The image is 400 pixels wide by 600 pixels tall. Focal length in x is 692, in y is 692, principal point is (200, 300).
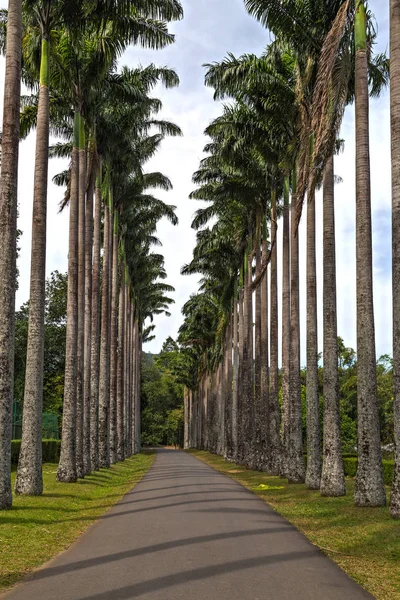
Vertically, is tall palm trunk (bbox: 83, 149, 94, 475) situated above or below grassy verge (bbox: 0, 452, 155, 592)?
above

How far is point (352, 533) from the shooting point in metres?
12.2

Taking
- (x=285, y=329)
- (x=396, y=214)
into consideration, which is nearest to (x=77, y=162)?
(x=285, y=329)

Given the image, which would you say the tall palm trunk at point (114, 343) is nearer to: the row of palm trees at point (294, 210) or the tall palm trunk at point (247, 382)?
the row of palm trees at point (294, 210)

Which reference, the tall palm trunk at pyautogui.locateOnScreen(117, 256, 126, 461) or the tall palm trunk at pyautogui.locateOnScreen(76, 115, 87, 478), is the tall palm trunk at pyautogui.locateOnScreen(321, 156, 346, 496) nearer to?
the tall palm trunk at pyautogui.locateOnScreen(76, 115, 87, 478)

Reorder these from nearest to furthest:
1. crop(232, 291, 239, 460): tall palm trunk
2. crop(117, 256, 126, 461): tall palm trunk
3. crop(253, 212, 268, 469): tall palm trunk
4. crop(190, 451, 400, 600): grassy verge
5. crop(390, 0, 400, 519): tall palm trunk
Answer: crop(190, 451, 400, 600): grassy verge, crop(390, 0, 400, 519): tall palm trunk, crop(253, 212, 268, 469): tall palm trunk, crop(117, 256, 126, 461): tall palm trunk, crop(232, 291, 239, 460): tall palm trunk

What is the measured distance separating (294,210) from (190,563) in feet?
60.0

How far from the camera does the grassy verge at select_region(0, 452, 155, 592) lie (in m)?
9.26

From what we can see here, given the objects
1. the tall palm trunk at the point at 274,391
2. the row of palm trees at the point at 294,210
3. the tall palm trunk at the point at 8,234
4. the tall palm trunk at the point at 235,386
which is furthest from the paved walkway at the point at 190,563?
the tall palm trunk at the point at 235,386

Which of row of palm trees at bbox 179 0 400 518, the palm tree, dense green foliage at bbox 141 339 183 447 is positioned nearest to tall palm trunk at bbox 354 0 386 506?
row of palm trees at bbox 179 0 400 518

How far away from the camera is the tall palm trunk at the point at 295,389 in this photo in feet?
78.0

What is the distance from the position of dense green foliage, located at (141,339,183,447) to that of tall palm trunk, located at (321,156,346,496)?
3586 inches

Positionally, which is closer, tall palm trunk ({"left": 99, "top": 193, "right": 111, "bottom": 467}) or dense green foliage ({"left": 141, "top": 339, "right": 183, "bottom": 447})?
tall palm trunk ({"left": 99, "top": 193, "right": 111, "bottom": 467})

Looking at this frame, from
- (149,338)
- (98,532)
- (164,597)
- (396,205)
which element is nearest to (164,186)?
(396,205)

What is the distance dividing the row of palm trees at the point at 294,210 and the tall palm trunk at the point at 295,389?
0.04 metres
